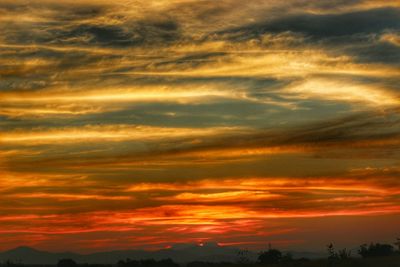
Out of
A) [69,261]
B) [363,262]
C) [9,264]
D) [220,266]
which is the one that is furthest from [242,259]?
[9,264]

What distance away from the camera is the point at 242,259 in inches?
3890

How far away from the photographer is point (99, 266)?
110000 mm

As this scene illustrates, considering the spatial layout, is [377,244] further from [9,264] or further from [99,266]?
[9,264]

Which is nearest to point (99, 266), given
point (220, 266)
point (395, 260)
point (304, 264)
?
point (220, 266)

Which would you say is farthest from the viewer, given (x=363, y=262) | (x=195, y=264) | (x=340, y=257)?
(x=195, y=264)

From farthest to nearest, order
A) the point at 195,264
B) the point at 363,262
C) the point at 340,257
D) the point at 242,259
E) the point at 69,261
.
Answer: the point at 69,261 < the point at 195,264 < the point at 242,259 < the point at 340,257 < the point at 363,262

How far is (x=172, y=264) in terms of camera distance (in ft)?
343

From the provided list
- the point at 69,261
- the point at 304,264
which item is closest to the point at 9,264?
the point at 69,261

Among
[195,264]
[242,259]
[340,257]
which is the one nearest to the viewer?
[340,257]

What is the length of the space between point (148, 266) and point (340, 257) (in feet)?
92.5

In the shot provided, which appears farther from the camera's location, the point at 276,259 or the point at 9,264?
the point at 9,264

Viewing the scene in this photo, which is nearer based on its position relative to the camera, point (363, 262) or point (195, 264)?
point (363, 262)

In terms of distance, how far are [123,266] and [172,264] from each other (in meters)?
7.63

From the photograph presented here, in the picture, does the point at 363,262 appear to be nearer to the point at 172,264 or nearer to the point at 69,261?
the point at 172,264
